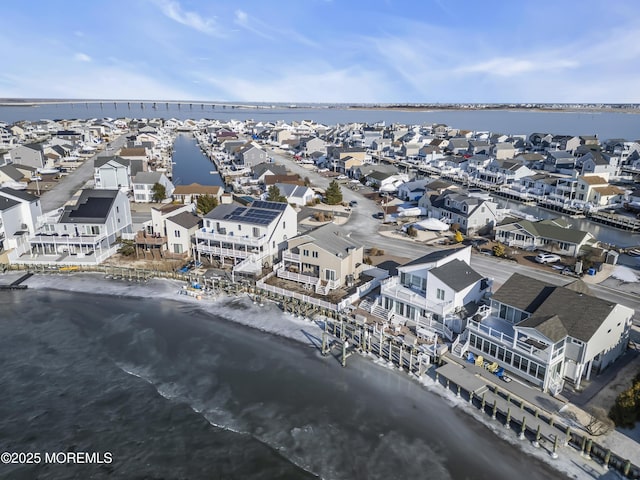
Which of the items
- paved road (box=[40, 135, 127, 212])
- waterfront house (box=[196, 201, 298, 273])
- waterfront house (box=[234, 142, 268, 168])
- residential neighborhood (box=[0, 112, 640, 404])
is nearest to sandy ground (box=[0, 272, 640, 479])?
residential neighborhood (box=[0, 112, 640, 404])

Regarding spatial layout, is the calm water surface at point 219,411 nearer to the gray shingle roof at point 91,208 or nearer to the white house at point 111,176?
the gray shingle roof at point 91,208

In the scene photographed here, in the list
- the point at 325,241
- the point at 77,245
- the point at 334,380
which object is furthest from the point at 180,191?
the point at 334,380

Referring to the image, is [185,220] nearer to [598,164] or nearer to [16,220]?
[16,220]

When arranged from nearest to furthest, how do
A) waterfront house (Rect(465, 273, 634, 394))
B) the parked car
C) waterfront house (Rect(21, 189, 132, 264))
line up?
1. waterfront house (Rect(465, 273, 634, 394))
2. the parked car
3. waterfront house (Rect(21, 189, 132, 264))

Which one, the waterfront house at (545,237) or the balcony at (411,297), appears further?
the waterfront house at (545,237)

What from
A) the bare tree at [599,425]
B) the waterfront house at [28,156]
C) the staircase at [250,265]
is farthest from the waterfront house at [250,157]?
the bare tree at [599,425]

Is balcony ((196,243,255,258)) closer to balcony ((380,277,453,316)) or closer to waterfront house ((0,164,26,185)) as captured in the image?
balcony ((380,277,453,316))

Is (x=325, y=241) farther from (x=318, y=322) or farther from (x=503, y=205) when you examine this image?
(x=503, y=205)
